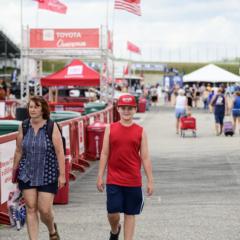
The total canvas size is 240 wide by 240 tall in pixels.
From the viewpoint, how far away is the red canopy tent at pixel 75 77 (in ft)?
94.7

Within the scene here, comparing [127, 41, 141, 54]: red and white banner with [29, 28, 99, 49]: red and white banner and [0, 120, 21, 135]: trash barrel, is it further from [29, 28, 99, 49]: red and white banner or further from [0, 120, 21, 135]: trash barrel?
[0, 120, 21, 135]: trash barrel

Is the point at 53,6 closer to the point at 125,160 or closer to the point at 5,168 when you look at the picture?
the point at 5,168

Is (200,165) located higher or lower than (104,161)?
lower

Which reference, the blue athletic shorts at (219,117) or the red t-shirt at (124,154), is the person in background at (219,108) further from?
the red t-shirt at (124,154)

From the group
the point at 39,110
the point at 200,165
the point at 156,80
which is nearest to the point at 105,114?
the point at 200,165

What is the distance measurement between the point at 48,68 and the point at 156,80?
18.8 m

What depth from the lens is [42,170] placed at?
6.77 m

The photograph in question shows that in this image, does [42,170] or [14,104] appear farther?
[14,104]

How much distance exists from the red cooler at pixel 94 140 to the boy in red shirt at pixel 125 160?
995 centimetres

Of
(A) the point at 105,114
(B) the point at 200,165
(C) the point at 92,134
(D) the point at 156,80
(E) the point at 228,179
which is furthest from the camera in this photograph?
(D) the point at 156,80

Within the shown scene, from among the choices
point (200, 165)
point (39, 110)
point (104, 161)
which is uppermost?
point (39, 110)

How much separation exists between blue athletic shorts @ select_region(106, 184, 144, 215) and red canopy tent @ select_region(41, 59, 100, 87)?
22211mm

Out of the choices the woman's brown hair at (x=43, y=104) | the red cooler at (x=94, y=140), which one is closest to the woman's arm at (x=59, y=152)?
the woman's brown hair at (x=43, y=104)

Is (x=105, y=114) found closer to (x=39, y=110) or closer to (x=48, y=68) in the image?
(x=39, y=110)
